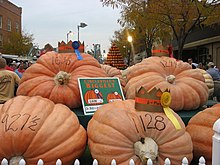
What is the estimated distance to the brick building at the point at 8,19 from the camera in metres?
35.8

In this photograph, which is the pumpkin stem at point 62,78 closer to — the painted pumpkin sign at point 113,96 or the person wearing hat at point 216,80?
the painted pumpkin sign at point 113,96

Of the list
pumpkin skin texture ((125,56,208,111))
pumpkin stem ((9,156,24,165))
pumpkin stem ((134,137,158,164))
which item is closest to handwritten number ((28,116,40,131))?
pumpkin stem ((9,156,24,165))

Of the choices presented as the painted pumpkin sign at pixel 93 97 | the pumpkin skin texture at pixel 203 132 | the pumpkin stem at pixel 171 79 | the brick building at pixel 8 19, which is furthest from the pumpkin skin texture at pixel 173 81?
the brick building at pixel 8 19

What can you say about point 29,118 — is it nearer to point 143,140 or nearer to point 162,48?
point 143,140

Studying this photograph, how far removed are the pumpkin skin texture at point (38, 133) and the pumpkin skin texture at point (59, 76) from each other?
0.64 metres

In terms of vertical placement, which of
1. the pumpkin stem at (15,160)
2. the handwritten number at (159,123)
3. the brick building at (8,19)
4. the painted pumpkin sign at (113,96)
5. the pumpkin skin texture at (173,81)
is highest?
the brick building at (8,19)

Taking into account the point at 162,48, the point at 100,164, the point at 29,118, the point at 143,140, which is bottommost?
the point at 100,164

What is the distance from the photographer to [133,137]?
1.94 meters

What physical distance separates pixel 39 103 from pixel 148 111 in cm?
82

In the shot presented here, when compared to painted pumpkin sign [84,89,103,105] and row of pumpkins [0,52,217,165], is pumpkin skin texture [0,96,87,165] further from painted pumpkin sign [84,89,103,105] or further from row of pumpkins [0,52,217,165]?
painted pumpkin sign [84,89,103,105]

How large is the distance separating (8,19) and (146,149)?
39737 mm

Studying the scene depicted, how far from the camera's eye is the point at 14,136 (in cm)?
188

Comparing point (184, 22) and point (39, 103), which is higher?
point (184, 22)

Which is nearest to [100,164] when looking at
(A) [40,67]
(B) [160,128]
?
(B) [160,128]
